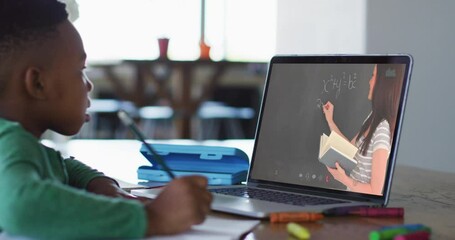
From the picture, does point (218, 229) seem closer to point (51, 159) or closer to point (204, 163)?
point (51, 159)

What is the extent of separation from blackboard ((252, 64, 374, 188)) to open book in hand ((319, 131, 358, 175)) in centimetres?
1

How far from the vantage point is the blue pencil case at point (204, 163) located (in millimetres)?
1266

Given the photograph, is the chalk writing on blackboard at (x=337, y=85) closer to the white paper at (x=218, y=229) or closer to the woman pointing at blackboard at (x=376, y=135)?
the woman pointing at blackboard at (x=376, y=135)

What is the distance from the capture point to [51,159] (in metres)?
0.93

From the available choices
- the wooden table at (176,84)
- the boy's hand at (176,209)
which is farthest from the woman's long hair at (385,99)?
the wooden table at (176,84)

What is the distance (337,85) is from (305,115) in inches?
2.7

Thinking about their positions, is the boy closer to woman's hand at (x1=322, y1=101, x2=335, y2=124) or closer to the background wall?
woman's hand at (x1=322, y1=101, x2=335, y2=124)

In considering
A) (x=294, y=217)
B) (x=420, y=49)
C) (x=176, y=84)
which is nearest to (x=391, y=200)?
(x=294, y=217)

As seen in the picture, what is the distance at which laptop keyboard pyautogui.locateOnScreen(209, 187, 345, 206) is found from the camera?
40.9 inches

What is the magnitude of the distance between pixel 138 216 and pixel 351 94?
482 mm

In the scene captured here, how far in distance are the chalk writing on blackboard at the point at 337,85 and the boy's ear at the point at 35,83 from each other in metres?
0.45

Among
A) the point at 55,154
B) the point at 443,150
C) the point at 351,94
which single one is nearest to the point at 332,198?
the point at 351,94

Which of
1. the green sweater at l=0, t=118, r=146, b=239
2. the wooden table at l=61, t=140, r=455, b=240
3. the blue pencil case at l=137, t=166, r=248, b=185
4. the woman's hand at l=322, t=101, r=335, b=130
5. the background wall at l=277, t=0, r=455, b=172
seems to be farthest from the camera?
the background wall at l=277, t=0, r=455, b=172

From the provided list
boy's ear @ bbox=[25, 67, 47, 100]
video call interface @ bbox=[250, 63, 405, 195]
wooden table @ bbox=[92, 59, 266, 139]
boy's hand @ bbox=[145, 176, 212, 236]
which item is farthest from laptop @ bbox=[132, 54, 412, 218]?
wooden table @ bbox=[92, 59, 266, 139]
